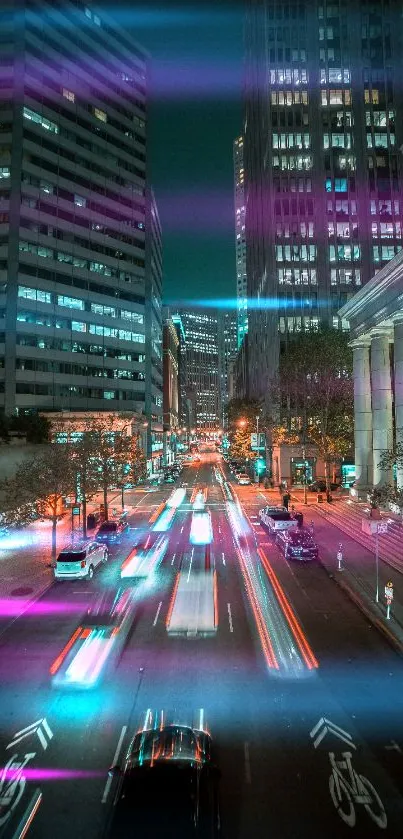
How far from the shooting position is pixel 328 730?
440 inches

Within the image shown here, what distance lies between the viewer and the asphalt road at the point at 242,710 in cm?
880

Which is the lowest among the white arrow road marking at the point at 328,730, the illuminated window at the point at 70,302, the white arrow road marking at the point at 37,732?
the white arrow road marking at the point at 328,730

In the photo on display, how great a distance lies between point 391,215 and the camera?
81.6 meters

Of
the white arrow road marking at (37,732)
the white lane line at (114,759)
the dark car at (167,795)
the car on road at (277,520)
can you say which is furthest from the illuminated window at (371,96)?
the dark car at (167,795)

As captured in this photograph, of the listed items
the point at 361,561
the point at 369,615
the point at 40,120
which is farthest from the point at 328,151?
the point at 369,615

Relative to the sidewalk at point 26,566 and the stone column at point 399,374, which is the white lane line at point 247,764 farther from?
the stone column at point 399,374

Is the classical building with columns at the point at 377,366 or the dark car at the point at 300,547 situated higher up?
the classical building with columns at the point at 377,366

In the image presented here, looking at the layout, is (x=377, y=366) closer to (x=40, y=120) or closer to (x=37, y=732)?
(x=37, y=732)

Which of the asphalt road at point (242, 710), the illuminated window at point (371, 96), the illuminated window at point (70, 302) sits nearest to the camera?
the asphalt road at point (242, 710)

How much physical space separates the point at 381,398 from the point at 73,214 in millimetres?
61708

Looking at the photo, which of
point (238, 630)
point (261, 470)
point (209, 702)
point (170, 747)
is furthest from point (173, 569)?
point (261, 470)

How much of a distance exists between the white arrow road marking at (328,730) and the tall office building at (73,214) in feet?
216

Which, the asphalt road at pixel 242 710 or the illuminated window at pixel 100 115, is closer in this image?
the asphalt road at pixel 242 710

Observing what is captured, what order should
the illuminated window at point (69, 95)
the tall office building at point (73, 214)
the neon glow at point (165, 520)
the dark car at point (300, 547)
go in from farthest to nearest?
1. the illuminated window at point (69, 95)
2. the tall office building at point (73, 214)
3. the neon glow at point (165, 520)
4. the dark car at point (300, 547)
